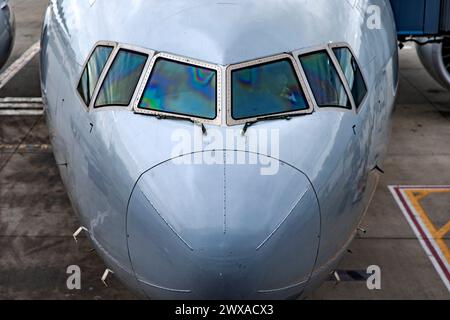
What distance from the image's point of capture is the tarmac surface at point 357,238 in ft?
31.8

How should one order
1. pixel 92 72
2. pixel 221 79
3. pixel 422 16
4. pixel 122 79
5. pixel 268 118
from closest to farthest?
1. pixel 268 118
2. pixel 221 79
3. pixel 122 79
4. pixel 92 72
5. pixel 422 16

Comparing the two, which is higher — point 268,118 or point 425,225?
point 268,118

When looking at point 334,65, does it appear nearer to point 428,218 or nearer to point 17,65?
point 428,218

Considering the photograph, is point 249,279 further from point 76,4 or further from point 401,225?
point 401,225

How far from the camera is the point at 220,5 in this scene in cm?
671

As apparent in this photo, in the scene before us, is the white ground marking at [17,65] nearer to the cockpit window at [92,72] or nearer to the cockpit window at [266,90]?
the cockpit window at [92,72]

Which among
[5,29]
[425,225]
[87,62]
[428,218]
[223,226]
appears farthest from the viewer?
[5,29]

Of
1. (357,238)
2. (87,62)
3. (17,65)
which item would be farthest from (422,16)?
(17,65)

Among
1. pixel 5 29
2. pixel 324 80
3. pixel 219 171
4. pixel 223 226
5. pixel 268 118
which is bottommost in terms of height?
pixel 5 29

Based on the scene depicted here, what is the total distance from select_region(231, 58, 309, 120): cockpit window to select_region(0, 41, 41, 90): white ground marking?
14446 mm

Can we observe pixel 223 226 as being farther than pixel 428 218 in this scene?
No

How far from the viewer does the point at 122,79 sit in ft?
21.8

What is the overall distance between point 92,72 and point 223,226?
93.3 inches
